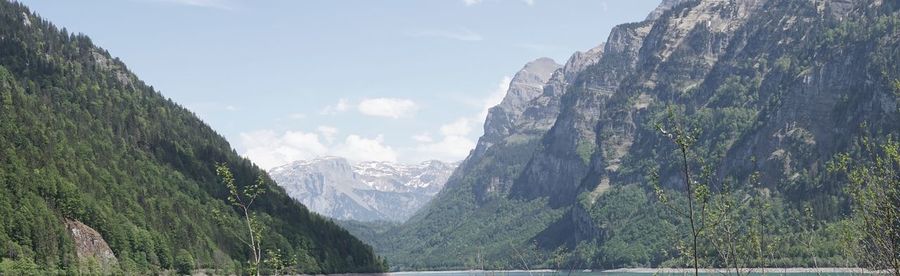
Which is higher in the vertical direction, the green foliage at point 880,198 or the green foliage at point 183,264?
the green foliage at point 183,264

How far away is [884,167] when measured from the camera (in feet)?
98.1

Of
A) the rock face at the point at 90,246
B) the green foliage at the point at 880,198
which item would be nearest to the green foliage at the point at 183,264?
the rock face at the point at 90,246

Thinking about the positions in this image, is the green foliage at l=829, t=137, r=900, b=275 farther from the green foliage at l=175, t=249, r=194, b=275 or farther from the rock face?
the green foliage at l=175, t=249, r=194, b=275

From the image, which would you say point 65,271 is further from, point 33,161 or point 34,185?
point 33,161

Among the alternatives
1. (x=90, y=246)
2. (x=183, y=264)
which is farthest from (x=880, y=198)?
(x=183, y=264)

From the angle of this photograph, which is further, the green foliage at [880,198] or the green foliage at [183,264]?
the green foliage at [183,264]

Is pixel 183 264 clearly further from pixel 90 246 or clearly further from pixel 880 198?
pixel 880 198

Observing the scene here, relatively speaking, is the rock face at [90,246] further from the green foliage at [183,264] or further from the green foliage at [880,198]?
the green foliage at [880,198]

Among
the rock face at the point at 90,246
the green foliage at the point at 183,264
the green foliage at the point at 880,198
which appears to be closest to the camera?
the green foliage at the point at 880,198

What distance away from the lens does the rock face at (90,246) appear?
166 m

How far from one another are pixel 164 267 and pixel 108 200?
764 inches

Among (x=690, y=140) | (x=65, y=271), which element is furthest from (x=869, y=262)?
(x=65, y=271)

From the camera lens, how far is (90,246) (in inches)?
6703

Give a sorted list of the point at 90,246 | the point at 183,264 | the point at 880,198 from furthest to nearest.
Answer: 1. the point at 183,264
2. the point at 90,246
3. the point at 880,198
